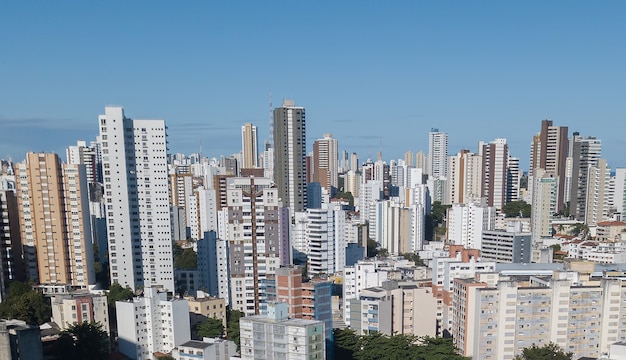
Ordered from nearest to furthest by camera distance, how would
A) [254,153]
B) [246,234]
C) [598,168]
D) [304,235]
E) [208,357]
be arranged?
[208,357]
[246,234]
[304,235]
[598,168]
[254,153]

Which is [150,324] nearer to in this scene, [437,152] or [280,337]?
[280,337]


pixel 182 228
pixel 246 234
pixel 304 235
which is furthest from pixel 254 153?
pixel 246 234

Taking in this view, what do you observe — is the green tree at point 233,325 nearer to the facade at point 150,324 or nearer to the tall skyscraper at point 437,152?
the facade at point 150,324

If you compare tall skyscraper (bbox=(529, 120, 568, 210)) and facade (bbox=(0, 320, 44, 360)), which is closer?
facade (bbox=(0, 320, 44, 360))

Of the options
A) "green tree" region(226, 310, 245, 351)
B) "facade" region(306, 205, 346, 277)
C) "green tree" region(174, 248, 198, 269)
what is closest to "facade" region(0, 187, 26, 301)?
"green tree" region(174, 248, 198, 269)

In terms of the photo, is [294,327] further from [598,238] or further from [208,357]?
[598,238]

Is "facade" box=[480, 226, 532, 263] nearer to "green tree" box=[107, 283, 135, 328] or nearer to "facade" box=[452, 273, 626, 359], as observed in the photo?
"facade" box=[452, 273, 626, 359]
